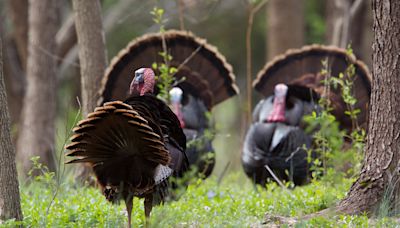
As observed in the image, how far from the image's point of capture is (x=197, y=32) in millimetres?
18688

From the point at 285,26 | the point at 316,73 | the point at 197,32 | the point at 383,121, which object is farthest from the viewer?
the point at 197,32

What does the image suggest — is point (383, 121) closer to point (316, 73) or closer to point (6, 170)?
point (6, 170)

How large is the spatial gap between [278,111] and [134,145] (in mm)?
3791

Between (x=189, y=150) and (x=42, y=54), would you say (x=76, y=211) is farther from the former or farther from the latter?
(x=42, y=54)

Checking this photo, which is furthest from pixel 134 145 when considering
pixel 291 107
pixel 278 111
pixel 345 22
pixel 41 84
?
pixel 345 22

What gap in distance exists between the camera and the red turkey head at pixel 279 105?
28.5 ft

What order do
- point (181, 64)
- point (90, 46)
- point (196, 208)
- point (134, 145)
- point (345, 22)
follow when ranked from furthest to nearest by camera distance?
1. point (345, 22)
2. point (181, 64)
3. point (90, 46)
4. point (196, 208)
5. point (134, 145)

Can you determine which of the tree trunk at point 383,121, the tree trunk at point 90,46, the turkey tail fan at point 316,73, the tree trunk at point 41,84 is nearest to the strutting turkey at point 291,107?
the turkey tail fan at point 316,73

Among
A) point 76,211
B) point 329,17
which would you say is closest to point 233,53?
point 329,17

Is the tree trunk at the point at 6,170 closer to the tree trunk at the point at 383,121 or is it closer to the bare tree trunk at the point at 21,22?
the tree trunk at the point at 383,121

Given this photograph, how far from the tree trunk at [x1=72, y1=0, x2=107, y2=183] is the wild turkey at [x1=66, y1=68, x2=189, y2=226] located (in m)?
2.54

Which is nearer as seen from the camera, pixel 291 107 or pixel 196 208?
pixel 196 208

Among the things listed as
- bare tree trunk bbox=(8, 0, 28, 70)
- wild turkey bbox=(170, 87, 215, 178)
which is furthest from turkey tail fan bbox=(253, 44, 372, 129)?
bare tree trunk bbox=(8, 0, 28, 70)

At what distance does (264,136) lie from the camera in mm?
8586
